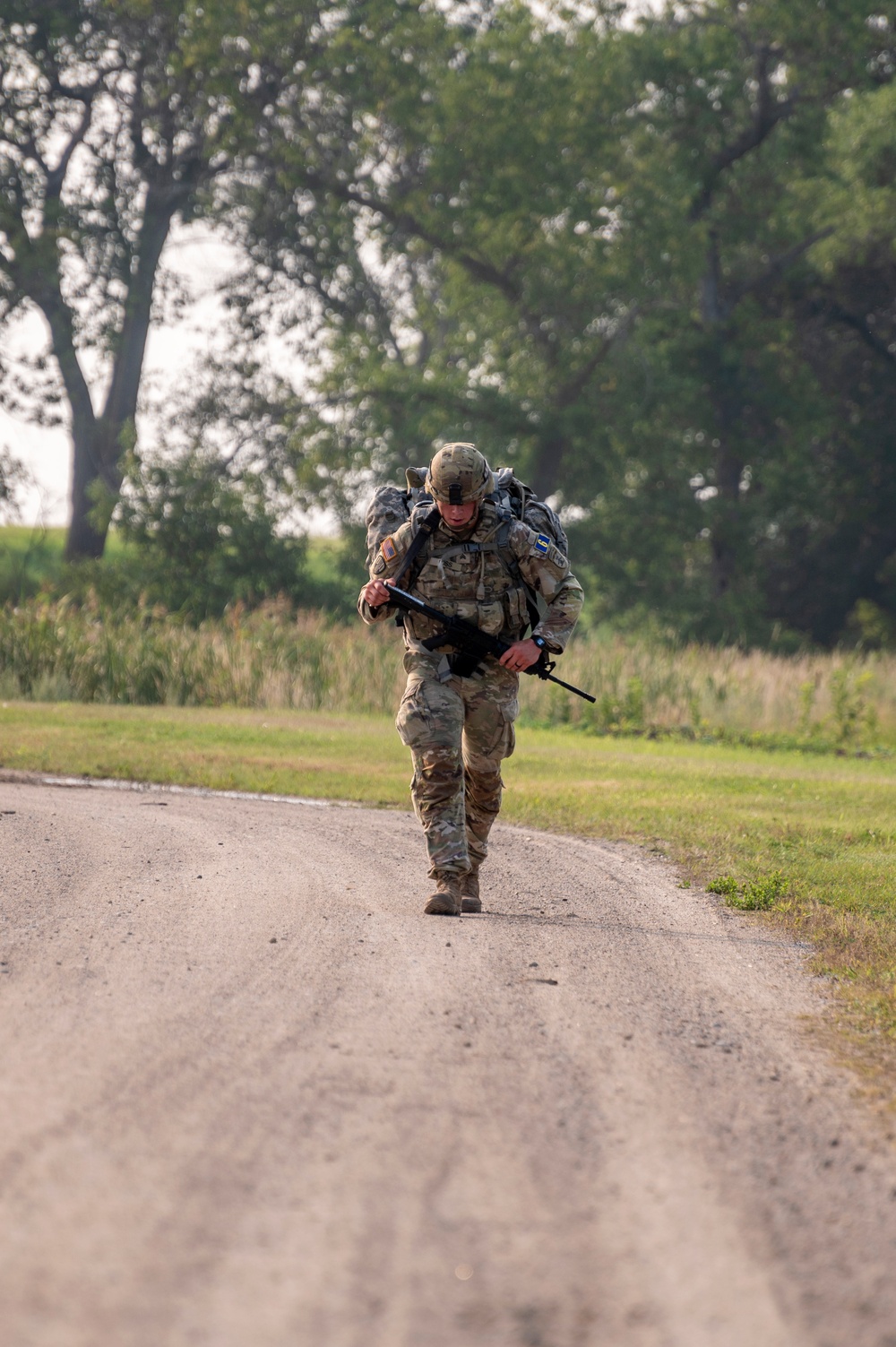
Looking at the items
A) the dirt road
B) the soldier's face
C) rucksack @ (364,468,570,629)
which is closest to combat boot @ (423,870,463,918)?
the dirt road

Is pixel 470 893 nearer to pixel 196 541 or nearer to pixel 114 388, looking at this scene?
pixel 196 541

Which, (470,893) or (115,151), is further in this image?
(115,151)

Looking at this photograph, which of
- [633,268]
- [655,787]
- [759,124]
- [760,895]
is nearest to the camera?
[760,895]

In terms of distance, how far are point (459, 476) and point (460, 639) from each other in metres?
0.78

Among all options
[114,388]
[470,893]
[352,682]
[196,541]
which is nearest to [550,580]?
[470,893]

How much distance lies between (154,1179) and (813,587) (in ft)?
115

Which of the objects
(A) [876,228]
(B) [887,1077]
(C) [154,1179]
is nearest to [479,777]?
(B) [887,1077]

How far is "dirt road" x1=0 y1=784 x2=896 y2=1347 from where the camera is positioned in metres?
2.65

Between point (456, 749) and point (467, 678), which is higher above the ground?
point (467, 678)

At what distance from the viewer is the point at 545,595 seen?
22.8 ft

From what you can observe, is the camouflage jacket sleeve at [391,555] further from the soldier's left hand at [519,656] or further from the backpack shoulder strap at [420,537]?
the soldier's left hand at [519,656]

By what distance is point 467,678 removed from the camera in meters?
6.89

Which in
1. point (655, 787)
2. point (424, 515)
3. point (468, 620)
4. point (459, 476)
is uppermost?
point (459, 476)

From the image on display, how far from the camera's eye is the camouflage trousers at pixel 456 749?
21.9 feet
